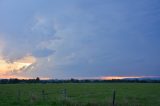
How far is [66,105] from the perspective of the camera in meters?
24.4

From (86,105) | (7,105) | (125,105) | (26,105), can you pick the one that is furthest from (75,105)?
(7,105)

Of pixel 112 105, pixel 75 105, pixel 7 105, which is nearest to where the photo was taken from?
pixel 112 105

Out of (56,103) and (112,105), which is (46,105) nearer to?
(56,103)

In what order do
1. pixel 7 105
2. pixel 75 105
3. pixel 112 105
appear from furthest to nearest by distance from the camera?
1. pixel 7 105
2. pixel 75 105
3. pixel 112 105

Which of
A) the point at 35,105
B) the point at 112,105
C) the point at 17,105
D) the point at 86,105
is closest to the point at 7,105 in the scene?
the point at 17,105

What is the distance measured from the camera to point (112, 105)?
21438mm

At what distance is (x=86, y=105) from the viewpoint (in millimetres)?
22797

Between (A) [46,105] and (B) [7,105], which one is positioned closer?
(A) [46,105]

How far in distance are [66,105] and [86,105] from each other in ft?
7.27

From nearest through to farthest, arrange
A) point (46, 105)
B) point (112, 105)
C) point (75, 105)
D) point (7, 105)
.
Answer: point (112, 105) → point (75, 105) → point (46, 105) → point (7, 105)

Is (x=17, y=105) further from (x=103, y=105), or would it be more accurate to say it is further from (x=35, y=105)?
(x=103, y=105)

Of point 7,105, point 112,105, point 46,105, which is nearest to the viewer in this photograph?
point 112,105

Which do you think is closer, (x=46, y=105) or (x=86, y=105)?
(x=86, y=105)

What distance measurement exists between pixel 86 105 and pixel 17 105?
305 inches
